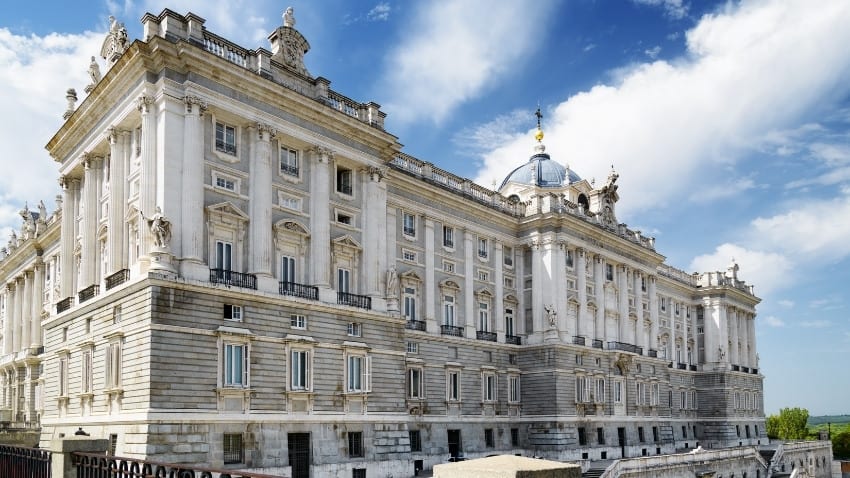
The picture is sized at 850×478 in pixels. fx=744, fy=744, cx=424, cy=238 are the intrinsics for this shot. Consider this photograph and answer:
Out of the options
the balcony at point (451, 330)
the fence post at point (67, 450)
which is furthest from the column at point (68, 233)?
the fence post at point (67, 450)

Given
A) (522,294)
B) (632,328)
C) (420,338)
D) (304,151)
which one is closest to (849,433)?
(632,328)

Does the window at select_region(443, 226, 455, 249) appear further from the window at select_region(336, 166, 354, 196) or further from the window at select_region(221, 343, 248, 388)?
the window at select_region(221, 343, 248, 388)

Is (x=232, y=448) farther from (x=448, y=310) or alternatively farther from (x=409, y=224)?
(x=448, y=310)

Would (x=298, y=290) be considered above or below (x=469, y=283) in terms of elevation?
below

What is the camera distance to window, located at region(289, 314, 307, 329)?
1330 inches

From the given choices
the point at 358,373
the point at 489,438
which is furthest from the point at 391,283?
the point at 489,438

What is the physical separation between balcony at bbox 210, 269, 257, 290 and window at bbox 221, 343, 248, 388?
263cm

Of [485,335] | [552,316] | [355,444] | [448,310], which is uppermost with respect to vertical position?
[448,310]

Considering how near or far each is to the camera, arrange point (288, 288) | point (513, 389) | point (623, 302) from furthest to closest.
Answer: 1. point (623, 302)
2. point (513, 389)
3. point (288, 288)

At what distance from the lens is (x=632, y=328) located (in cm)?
6400

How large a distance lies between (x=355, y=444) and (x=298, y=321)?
264 inches

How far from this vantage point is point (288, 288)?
34344 mm

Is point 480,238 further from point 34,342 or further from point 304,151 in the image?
point 34,342

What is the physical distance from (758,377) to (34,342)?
77.4 meters
